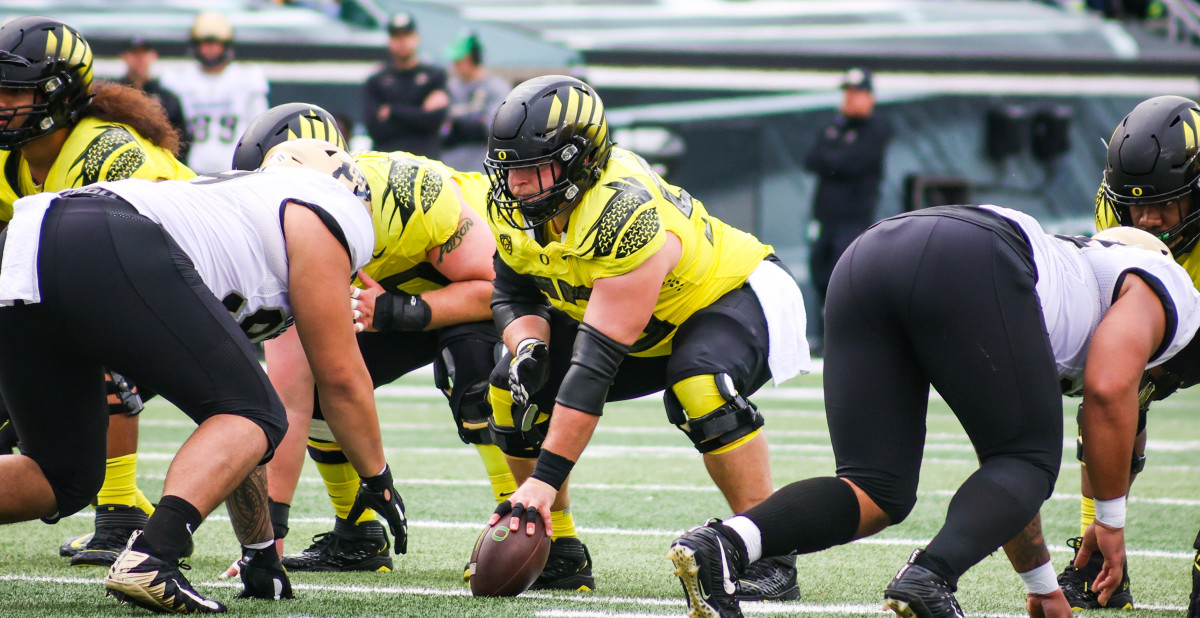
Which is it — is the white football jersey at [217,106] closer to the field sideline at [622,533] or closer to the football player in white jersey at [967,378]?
the field sideline at [622,533]

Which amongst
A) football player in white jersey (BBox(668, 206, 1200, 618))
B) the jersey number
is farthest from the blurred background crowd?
football player in white jersey (BBox(668, 206, 1200, 618))

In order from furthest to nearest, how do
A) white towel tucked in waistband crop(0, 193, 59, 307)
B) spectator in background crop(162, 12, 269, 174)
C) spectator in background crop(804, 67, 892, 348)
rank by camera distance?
1. spectator in background crop(804, 67, 892, 348)
2. spectator in background crop(162, 12, 269, 174)
3. white towel tucked in waistband crop(0, 193, 59, 307)

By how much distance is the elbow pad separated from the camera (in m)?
3.56

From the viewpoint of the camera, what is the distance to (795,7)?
14.2m

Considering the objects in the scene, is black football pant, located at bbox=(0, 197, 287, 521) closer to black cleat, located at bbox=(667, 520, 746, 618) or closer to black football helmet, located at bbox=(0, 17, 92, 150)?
black cleat, located at bbox=(667, 520, 746, 618)

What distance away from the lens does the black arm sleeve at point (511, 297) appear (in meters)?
4.12

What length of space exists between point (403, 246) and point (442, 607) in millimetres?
1315

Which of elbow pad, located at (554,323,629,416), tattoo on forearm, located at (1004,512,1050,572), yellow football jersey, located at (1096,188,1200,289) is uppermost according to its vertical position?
yellow football jersey, located at (1096,188,1200,289)

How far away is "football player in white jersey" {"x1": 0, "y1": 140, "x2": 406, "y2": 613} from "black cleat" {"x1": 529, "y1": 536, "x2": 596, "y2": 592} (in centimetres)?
91

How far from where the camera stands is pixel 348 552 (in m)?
4.45

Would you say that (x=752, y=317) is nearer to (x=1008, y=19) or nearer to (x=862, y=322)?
(x=862, y=322)

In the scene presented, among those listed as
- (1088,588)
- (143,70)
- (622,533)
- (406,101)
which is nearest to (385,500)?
(622,533)

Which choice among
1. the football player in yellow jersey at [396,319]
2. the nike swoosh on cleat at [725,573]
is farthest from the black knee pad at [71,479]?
the nike swoosh on cleat at [725,573]

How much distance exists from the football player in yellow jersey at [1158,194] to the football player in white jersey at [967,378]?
0.64 metres
